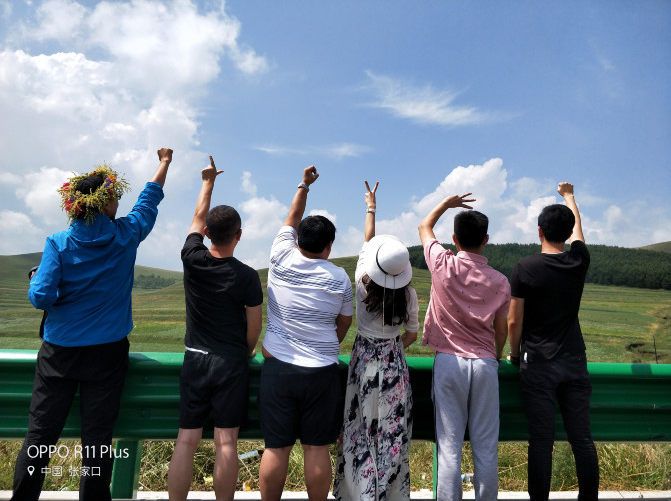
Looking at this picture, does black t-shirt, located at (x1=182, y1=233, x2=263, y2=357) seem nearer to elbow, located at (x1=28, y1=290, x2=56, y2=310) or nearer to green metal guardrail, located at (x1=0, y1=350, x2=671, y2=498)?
green metal guardrail, located at (x1=0, y1=350, x2=671, y2=498)

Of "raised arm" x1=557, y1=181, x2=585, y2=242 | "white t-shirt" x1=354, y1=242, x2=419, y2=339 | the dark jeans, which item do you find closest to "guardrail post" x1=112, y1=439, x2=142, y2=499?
"white t-shirt" x1=354, y1=242, x2=419, y2=339

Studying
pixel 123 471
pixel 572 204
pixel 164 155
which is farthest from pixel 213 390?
pixel 572 204

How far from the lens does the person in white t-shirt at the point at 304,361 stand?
110 inches

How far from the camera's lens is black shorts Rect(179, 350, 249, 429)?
2.87 meters

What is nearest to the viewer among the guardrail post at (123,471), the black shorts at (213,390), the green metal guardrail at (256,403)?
the black shorts at (213,390)

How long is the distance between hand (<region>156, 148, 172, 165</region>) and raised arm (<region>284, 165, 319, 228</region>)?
3.17 ft

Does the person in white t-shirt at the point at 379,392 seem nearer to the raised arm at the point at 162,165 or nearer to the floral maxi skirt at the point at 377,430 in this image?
the floral maxi skirt at the point at 377,430

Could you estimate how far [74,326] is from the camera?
2854 mm

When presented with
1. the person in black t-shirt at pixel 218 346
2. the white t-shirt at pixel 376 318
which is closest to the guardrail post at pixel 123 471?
the person in black t-shirt at pixel 218 346

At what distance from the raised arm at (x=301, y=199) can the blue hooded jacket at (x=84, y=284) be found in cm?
95

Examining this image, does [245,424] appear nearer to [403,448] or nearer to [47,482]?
[403,448]

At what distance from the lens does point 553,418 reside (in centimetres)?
296

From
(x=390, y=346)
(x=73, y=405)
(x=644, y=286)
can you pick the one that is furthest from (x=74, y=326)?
(x=644, y=286)

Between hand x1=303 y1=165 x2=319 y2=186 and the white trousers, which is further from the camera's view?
hand x1=303 y1=165 x2=319 y2=186
